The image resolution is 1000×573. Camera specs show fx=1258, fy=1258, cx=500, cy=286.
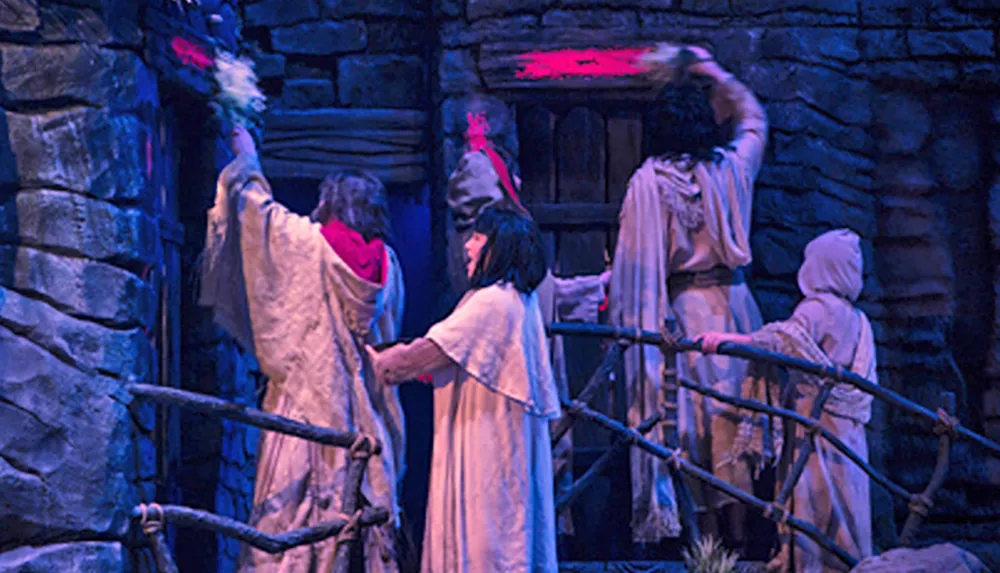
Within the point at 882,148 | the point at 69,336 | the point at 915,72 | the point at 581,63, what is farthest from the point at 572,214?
the point at 69,336

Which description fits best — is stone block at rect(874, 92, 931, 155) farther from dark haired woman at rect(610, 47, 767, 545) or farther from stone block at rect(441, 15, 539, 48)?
stone block at rect(441, 15, 539, 48)

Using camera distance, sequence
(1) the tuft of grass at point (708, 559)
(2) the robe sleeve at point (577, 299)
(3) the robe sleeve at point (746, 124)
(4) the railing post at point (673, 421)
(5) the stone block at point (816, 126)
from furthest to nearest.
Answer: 1. (5) the stone block at point (816, 126)
2. (3) the robe sleeve at point (746, 124)
3. (2) the robe sleeve at point (577, 299)
4. (4) the railing post at point (673, 421)
5. (1) the tuft of grass at point (708, 559)

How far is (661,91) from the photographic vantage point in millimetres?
6711

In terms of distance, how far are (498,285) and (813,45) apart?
11.6ft

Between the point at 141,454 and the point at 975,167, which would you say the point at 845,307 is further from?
the point at 141,454

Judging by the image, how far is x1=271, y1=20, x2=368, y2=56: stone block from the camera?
7141 mm

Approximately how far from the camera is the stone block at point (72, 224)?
411cm

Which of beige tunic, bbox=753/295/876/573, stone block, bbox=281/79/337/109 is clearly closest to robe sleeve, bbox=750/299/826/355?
beige tunic, bbox=753/295/876/573

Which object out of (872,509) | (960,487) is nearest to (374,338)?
(872,509)

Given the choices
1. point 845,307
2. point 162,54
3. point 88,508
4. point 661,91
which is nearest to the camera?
point 88,508

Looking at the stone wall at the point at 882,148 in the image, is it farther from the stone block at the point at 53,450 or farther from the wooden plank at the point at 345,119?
the stone block at the point at 53,450

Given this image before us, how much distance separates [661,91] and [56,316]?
3.68 m

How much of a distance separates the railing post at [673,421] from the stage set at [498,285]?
2cm

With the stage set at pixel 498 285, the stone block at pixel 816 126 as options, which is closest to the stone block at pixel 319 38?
the stage set at pixel 498 285
